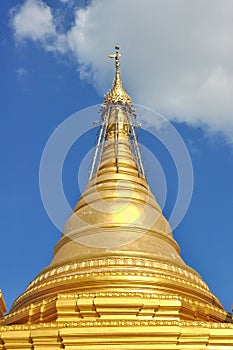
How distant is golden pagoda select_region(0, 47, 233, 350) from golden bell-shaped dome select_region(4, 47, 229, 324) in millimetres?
21

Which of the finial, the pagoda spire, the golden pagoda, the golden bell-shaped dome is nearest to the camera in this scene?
the golden pagoda

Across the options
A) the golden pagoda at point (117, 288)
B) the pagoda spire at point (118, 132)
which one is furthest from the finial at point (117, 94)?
the golden pagoda at point (117, 288)

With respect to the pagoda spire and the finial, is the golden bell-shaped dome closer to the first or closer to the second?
the pagoda spire

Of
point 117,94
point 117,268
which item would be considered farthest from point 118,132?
point 117,268

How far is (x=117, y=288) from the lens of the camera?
41.1ft

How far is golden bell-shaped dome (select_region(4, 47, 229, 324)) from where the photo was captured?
36.9ft

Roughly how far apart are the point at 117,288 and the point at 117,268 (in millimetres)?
628

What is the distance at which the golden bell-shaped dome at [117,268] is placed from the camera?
443 inches

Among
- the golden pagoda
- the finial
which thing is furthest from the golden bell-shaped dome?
the finial

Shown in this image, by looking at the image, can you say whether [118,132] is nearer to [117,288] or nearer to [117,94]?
[117,94]

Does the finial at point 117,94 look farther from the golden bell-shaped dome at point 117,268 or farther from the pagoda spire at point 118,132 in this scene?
the golden bell-shaped dome at point 117,268

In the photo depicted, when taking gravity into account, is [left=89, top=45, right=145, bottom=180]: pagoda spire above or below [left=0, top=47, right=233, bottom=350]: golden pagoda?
above

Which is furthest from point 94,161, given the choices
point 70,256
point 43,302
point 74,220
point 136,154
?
point 43,302

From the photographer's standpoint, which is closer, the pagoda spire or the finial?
the pagoda spire
